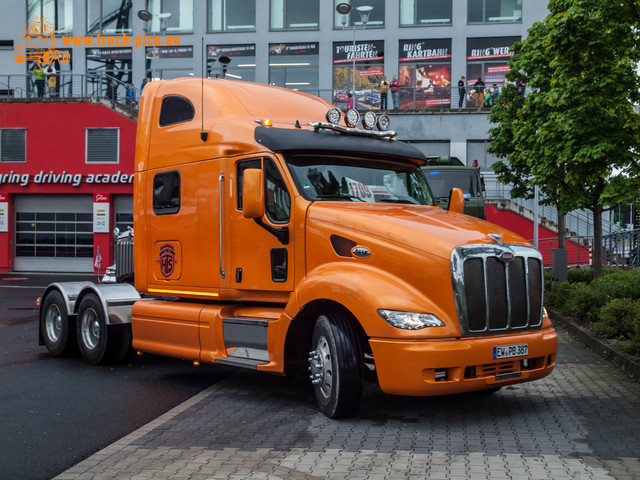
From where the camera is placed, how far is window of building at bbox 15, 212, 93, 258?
34281 mm

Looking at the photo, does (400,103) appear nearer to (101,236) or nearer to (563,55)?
(101,236)

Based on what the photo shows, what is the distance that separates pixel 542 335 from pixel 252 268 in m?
2.92

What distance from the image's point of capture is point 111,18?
41.8m

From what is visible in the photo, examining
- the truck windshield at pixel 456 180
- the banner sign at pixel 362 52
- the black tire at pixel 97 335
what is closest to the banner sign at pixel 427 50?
the banner sign at pixel 362 52

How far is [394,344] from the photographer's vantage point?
6.43m

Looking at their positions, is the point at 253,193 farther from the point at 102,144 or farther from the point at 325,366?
the point at 102,144

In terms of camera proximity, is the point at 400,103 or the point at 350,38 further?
the point at 350,38

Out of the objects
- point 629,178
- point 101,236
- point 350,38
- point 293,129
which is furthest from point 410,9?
point 293,129

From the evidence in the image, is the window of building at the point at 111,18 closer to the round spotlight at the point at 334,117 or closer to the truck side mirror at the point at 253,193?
the round spotlight at the point at 334,117

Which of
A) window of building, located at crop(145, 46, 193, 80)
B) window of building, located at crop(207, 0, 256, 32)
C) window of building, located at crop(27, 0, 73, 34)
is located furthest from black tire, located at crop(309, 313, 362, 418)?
window of building, located at crop(27, 0, 73, 34)

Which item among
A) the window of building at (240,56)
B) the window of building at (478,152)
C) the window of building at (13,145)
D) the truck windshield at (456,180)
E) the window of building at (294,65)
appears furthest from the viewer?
the window of building at (240,56)

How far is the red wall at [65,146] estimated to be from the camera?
3334cm

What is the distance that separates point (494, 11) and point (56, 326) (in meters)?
33.1

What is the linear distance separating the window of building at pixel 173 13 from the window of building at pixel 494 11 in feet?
48.0
